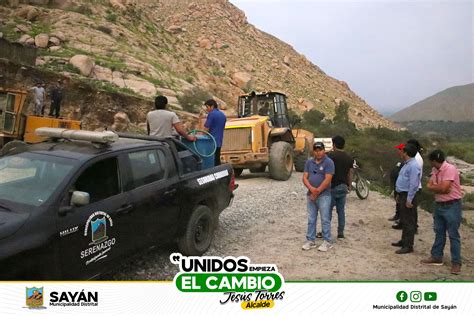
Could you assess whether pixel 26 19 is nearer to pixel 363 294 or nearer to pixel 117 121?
pixel 117 121

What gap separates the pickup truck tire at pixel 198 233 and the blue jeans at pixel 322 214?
1.27 m

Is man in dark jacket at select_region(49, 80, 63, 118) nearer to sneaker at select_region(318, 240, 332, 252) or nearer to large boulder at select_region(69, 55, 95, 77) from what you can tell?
large boulder at select_region(69, 55, 95, 77)

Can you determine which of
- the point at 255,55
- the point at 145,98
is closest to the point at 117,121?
the point at 145,98

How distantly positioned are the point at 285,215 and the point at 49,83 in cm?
1434

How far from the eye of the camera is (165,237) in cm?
429

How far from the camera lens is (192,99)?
21828 mm

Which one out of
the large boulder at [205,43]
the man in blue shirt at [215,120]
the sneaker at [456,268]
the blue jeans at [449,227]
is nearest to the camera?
the sneaker at [456,268]

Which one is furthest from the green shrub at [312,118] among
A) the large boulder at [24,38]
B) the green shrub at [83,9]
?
the large boulder at [24,38]

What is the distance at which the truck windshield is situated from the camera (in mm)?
3262

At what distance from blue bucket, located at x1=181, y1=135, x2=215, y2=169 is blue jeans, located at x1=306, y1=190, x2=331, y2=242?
150 centimetres

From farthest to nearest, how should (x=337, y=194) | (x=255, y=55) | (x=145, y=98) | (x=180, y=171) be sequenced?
(x=255, y=55) < (x=145, y=98) < (x=337, y=194) < (x=180, y=171)

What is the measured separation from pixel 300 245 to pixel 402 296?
1.71 metres

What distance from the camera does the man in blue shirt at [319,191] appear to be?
5248mm

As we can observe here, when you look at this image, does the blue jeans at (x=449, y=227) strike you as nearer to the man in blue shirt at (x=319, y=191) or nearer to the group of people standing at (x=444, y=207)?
the group of people standing at (x=444, y=207)
